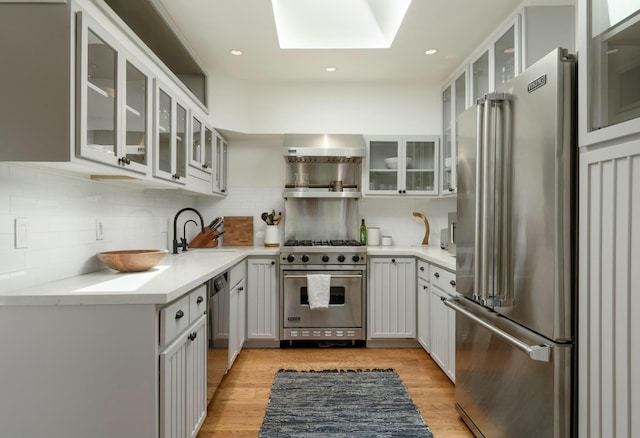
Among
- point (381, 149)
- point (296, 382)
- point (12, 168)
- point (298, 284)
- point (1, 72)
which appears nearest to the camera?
point (1, 72)

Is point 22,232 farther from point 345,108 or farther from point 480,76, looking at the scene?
point 480,76

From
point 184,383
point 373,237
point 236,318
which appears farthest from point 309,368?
point 373,237

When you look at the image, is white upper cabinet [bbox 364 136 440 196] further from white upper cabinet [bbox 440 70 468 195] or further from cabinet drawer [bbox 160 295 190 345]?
cabinet drawer [bbox 160 295 190 345]

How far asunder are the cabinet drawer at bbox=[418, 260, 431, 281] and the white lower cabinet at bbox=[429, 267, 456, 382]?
12cm

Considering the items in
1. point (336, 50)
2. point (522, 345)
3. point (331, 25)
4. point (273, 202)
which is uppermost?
point (331, 25)

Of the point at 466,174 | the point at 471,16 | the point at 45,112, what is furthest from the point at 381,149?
the point at 45,112

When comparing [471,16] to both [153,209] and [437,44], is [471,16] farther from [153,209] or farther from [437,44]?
[153,209]

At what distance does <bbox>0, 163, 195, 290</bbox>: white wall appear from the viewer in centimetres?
152

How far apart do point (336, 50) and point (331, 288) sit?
209 cm

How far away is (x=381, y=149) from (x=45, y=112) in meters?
2.94

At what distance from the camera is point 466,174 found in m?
2.00

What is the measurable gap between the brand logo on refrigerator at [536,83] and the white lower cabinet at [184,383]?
1.88 meters

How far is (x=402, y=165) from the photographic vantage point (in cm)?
370

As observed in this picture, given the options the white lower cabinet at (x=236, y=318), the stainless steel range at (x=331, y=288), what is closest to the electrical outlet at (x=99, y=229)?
the white lower cabinet at (x=236, y=318)
